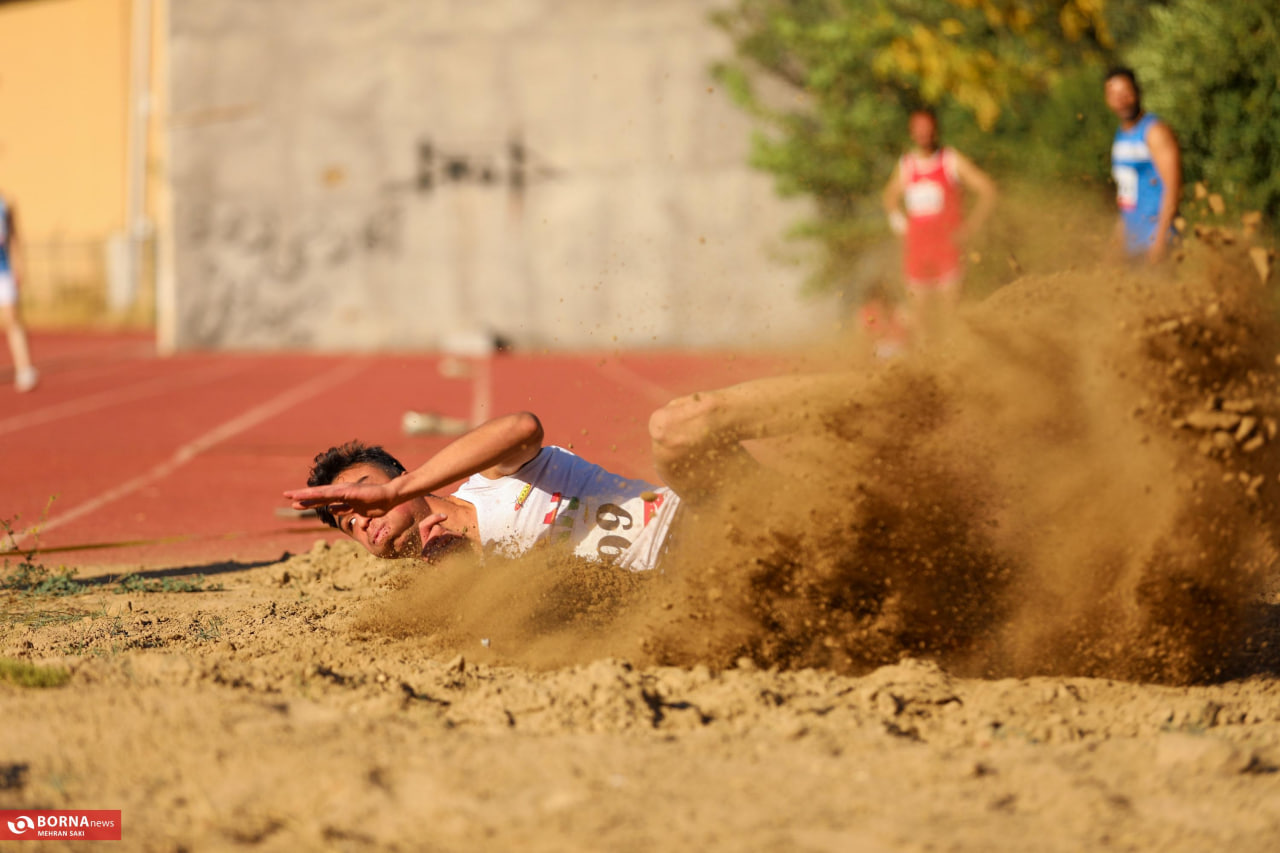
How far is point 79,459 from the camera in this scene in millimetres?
8070

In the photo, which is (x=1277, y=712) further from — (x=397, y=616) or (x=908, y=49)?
(x=908, y=49)

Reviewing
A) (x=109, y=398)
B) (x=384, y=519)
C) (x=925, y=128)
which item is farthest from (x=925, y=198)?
(x=109, y=398)

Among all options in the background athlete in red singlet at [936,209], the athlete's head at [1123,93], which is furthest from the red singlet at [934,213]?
the athlete's head at [1123,93]

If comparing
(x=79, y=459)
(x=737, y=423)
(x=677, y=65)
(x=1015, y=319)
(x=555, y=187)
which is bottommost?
(x=79, y=459)

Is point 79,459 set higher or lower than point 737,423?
lower

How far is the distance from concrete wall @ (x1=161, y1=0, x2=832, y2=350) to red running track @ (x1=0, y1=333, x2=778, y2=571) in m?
0.93

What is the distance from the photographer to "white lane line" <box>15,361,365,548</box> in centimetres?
621

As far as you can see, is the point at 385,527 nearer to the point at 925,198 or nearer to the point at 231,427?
the point at 925,198

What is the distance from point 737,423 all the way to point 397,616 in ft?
3.99

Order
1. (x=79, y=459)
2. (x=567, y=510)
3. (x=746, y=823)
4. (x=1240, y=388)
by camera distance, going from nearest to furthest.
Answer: (x=746, y=823), (x=1240, y=388), (x=567, y=510), (x=79, y=459)

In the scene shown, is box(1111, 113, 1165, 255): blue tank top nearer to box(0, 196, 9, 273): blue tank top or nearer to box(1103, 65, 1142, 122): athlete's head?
box(1103, 65, 1142, 122): athlete's head

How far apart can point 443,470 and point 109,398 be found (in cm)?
1001

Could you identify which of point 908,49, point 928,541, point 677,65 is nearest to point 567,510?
point 928,541

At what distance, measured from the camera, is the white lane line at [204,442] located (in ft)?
20.4
